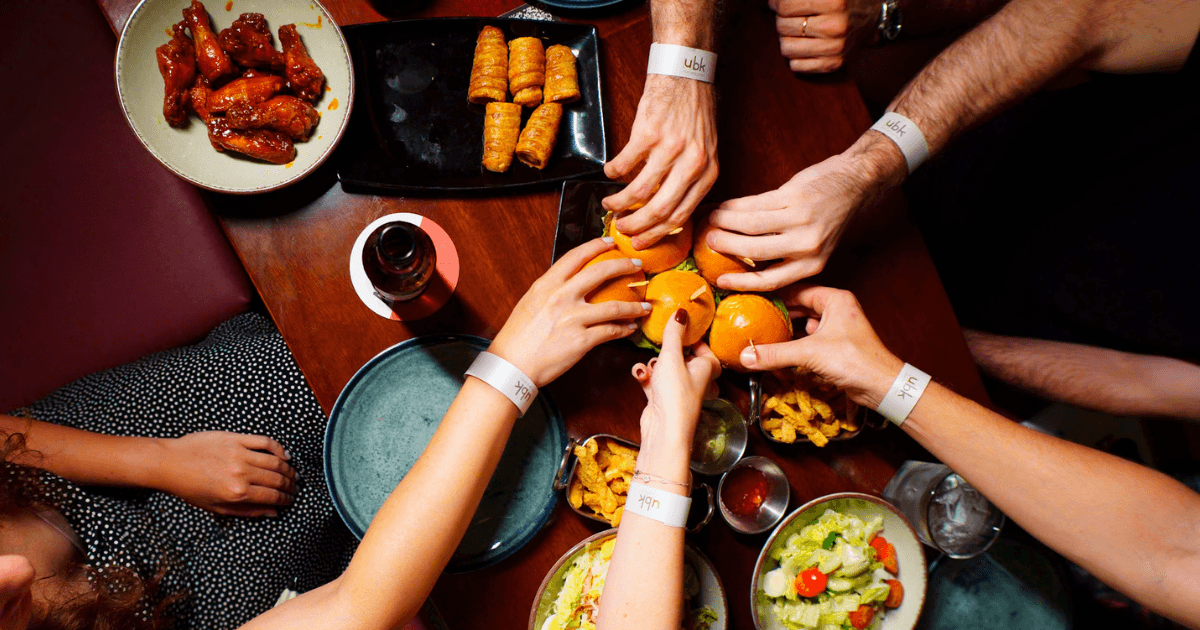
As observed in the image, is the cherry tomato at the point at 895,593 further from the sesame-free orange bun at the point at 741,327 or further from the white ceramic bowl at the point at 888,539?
the sesame-free orange bun at the point at 741,327

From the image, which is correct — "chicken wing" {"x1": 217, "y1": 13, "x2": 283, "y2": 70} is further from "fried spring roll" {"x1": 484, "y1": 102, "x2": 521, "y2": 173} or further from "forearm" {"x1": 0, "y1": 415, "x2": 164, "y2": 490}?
"forearm" {"x1": 0, "y1": 415, "x2": 164, "y2": 490}

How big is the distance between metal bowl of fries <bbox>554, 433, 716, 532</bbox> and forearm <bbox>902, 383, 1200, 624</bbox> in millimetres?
714

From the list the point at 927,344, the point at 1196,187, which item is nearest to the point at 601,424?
the point at 927,344

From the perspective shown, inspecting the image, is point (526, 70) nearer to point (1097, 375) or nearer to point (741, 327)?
point (741, 327)

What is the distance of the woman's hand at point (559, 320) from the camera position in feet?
4.97

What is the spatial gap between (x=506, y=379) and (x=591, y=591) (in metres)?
0.64

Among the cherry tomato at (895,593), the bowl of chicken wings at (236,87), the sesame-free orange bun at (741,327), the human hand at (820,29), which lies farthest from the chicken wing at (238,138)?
the cherry tomato at (895,593)

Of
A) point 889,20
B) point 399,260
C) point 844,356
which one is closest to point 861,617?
point 844,356

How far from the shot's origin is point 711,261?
1673mm

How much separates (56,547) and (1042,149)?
3.67m

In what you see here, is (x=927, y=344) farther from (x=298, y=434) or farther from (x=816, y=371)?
(x=298, y=434)

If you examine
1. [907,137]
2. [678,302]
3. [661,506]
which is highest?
[907,137]

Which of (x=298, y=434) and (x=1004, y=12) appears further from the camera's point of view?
(x=298, y=434)

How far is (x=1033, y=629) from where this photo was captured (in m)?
1.96
